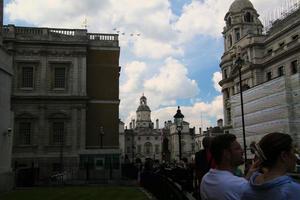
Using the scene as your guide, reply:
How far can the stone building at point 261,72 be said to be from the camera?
48156 mm

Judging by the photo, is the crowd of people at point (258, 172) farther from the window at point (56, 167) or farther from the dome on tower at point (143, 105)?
the dome on tower at point (143, 105)

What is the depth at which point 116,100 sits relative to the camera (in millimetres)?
50000

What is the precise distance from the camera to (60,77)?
49.3m

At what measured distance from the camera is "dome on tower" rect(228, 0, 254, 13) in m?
79.1

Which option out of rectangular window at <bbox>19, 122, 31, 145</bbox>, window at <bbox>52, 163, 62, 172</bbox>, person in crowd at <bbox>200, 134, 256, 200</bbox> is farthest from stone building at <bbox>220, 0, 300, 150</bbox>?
person in crowd at <bbox>200, 134, 256, 200</bbox>

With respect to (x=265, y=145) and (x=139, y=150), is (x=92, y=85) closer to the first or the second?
(x=265, y=145)

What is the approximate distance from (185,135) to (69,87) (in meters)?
109

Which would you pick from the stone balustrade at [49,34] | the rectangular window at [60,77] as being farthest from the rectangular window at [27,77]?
the stone balustrade at [49,34]

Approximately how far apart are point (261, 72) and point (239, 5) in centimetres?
1902

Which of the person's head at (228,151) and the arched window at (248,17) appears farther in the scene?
the arched window at (248,17)

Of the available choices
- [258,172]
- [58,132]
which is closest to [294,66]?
[58,132]

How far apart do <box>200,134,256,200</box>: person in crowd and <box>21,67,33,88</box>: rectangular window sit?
46.4 meters

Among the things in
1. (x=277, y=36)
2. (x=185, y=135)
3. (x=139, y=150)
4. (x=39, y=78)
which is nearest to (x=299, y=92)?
(x=277, y=36)

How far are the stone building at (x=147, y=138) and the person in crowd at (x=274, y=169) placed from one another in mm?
132260
